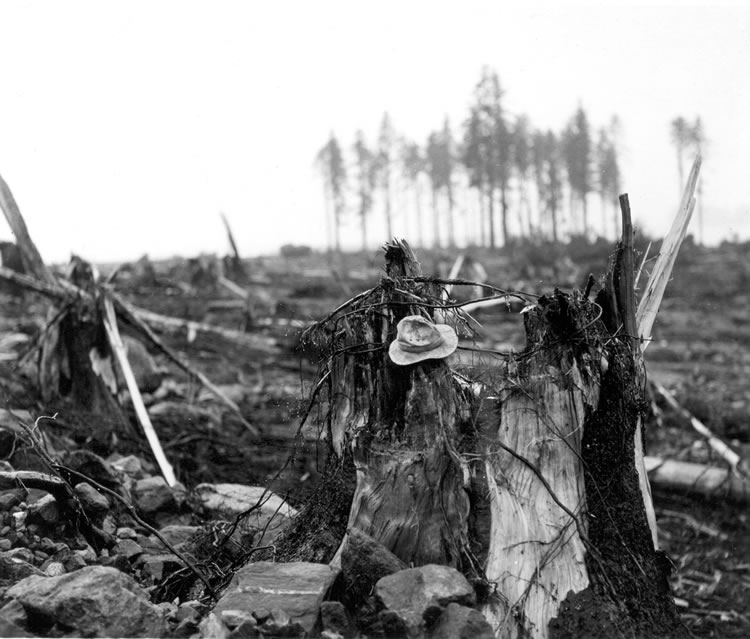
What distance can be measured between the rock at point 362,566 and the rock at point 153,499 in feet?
9.24

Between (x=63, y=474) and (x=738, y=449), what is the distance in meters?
10.0

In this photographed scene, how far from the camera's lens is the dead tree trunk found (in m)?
3.48

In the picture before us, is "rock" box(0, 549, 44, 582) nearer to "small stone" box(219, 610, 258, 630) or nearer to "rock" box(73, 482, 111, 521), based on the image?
"rock" box(73, 482, 111, 521)

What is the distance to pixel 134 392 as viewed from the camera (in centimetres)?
773

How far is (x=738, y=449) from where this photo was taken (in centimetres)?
1055

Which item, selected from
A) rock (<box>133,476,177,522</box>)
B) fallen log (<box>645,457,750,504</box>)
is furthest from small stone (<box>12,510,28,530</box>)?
fallen log (<box>645,457,750,504</box>)

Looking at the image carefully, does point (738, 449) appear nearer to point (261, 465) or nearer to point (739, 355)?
point (261, 465)

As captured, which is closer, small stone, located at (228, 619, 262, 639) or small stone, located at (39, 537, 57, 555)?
small stone, located at (228, 619, 262, 639)

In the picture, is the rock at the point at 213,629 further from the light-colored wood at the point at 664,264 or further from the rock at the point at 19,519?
the light-colored wood at the point at 664,264

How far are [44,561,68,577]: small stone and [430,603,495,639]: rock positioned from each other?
2259 millimetres

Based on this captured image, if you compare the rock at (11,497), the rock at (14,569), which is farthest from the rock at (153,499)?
the rock at (14,569)

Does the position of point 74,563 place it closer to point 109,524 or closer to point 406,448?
point 109,524

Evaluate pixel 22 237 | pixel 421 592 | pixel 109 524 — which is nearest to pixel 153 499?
pixel 109 524

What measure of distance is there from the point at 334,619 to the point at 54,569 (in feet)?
5.93
